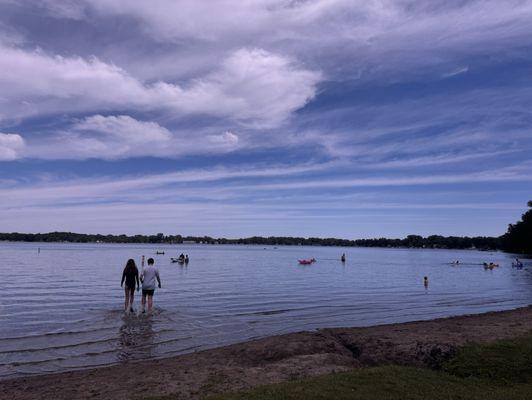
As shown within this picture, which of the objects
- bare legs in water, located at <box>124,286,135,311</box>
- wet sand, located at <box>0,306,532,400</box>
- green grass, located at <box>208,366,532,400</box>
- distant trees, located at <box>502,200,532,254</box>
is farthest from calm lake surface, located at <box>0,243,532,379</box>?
distant trees, located at <box>502,200,532,254</box>

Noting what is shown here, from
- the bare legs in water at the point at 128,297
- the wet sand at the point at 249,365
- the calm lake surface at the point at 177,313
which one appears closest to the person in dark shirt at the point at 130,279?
the bare legs in water at the point at 128,297

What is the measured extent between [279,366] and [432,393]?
354 centimetres

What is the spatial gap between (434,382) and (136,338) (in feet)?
32.5

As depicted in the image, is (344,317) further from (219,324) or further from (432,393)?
(432,393)

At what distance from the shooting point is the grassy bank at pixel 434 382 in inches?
302

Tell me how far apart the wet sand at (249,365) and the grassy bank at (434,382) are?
789 millimetres

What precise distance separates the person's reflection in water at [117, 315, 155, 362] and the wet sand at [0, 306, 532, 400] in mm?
1315

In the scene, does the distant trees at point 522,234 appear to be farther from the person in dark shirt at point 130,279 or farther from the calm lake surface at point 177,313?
the person in dark shirt at point 130,279

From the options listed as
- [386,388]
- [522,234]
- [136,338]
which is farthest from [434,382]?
[522,234]

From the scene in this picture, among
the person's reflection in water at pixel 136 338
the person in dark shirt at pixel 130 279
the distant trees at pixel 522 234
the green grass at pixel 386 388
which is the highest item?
the distant trees at pixel 522 234

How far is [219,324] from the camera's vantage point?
18438mm

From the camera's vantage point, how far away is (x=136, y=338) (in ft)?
49.6

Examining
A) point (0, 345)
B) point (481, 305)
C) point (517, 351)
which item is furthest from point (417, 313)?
point (0, 345)

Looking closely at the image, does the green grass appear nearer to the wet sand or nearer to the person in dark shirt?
the wet sand
